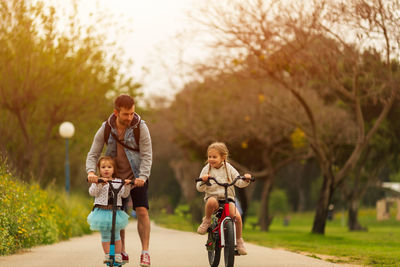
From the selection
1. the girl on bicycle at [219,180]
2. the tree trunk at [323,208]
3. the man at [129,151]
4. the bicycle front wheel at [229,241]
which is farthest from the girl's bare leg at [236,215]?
the tree trunk at [323,208]

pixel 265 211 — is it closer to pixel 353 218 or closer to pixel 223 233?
pixel 353 218

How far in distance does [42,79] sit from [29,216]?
1207 centimetres

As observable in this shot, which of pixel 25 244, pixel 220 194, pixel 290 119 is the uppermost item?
pixel 290 119

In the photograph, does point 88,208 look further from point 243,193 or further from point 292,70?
point 243,193

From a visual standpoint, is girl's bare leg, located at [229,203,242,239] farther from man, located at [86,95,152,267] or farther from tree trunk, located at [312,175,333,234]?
tree trunk, located at [312,175,333,234]

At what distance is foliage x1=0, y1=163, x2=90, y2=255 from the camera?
11398 millimetres

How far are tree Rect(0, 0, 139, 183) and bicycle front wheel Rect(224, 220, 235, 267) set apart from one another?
1317 centimetres

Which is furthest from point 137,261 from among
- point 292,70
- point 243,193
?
point 243,193

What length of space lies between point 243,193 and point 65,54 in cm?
1725

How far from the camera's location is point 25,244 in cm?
1260

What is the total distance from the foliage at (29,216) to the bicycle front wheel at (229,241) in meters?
A: 3.96

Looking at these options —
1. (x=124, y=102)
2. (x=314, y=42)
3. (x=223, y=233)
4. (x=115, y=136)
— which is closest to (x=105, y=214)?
(x=115, y=136)

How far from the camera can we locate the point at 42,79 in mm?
24469

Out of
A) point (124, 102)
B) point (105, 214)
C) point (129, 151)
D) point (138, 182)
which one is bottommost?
point (105, 214)
